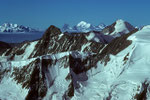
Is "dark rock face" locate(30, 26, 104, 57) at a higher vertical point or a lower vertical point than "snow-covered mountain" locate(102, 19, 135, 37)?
higher

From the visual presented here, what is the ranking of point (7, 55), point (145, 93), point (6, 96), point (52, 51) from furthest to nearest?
1. point (7, 55)
2. point (52, 51)
3. point (6, 96)
4. point (145, 93)

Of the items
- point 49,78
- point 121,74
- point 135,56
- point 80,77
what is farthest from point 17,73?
point 135,56

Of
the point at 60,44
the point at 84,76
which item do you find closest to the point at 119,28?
the point at 60,44

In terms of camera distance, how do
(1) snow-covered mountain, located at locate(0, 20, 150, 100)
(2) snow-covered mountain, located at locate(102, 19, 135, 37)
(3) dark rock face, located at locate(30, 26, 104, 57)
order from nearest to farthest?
(1) snow-covered mountain, located at locate(0, 20, 150, 100) → (3) dark rock face, located at locate(30, 26, 104, 57) → (2) snow-covered mountain, located at locate(102, 19, 135, 37)

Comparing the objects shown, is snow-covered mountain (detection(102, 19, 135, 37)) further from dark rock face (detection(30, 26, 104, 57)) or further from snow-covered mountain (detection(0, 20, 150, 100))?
snow-covered mountain (detection(0, 20, 150, 100))

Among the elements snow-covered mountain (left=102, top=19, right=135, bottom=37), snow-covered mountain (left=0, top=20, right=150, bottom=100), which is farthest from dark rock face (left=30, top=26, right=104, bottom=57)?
snow-covered mountain (left=102, top=19, right=135, bottom=37)

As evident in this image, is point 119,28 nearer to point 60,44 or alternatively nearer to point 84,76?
point 60,44

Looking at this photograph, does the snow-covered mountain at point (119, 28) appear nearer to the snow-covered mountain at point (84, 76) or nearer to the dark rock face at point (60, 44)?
the dark rock face at point (60, 44)

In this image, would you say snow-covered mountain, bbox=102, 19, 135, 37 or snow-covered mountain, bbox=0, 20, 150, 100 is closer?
snow-covered mountain, bbox=0, 20, 150, 100

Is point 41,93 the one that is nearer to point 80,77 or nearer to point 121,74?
point 80,77
